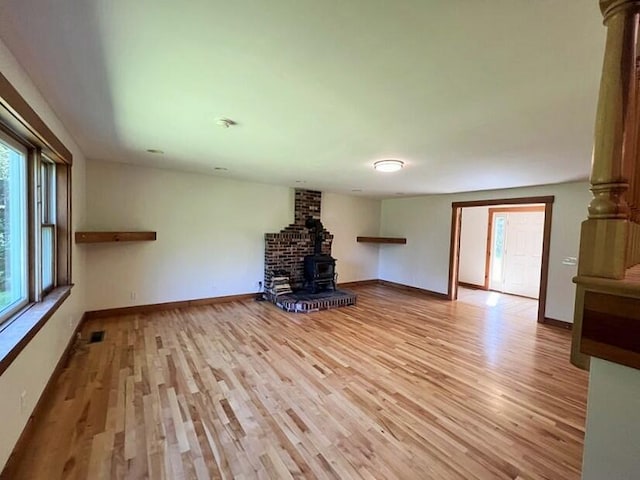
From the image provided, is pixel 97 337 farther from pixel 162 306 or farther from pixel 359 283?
pixel 359 283

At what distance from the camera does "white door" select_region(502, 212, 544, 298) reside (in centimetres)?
666

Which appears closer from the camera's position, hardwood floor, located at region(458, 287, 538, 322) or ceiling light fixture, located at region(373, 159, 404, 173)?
ceiling light fixture, located at region(373, 159, 404, 173)

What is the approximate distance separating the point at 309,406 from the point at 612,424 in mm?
2030

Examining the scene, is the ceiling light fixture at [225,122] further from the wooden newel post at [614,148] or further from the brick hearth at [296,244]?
the brick hearth at [296,244]

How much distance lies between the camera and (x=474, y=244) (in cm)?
776

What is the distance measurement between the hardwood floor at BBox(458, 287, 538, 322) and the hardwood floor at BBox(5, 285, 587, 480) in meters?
1.35

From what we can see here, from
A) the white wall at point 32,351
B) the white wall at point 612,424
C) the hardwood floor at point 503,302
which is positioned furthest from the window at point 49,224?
the hardwood floor at point 503,302

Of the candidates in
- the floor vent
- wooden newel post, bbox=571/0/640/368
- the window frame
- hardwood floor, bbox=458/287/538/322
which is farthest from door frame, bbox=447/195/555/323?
the window frame

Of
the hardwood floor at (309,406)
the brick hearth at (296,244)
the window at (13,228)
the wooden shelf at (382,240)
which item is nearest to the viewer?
the hardwood floor at (309,406)

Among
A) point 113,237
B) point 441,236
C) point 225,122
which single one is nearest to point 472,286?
point 441,236

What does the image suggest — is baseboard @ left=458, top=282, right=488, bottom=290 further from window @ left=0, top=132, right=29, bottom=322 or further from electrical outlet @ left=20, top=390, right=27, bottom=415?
window @ left=0, top=132, right=29, bottom=322

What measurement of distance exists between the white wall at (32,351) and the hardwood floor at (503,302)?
6.35 metres

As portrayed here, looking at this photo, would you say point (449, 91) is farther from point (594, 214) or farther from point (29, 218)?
point (29, 218)

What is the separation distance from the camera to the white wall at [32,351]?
5.34 ft
